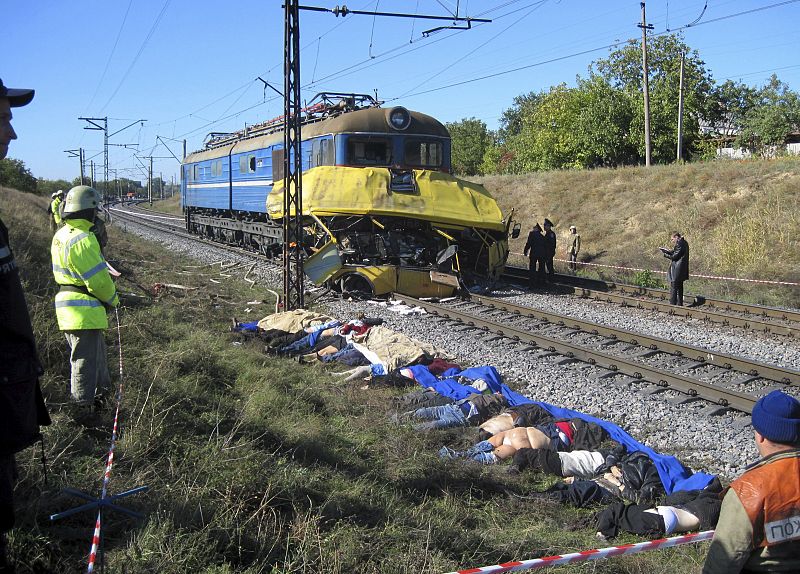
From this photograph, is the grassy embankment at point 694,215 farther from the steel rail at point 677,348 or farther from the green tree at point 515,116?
the green tree at point 515,116

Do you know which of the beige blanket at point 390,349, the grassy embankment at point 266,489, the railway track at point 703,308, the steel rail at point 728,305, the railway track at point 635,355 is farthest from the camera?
the steel rail at point 728,305

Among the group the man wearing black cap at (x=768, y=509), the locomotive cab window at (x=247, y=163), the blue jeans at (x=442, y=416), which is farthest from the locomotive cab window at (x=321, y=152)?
the man wearing black cap at (x=768, y=509)

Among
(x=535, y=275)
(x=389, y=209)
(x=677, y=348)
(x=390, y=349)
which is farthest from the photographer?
(x=535, y=275)

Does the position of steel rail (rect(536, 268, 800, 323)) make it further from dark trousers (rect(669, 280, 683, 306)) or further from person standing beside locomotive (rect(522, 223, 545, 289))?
person standing beside locomotive (rect(522, 223, 545, 289))

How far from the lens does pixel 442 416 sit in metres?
6.14

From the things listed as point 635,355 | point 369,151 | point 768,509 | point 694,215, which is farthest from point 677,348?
point 694,215

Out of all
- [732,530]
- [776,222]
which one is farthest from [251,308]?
[776,222]

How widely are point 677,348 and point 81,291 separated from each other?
7107 millimetres

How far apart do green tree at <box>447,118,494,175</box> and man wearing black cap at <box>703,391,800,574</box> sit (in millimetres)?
65909

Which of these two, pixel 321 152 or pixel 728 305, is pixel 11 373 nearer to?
pixel 728 305

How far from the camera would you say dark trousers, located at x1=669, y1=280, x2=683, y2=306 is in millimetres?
12039

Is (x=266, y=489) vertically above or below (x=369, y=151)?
below

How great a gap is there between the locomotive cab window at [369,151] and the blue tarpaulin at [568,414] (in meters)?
7.32

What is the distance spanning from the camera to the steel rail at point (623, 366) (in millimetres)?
6551
